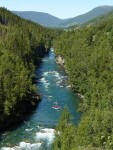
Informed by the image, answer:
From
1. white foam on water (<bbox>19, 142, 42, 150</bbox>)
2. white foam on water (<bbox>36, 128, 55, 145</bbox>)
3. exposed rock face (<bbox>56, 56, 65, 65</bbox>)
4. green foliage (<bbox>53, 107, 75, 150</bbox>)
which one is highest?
green foliage (<bbox>53, 107, 75, 150</bbox>)

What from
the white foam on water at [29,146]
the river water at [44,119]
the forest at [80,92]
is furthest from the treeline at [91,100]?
the white foam on water at [29,146]

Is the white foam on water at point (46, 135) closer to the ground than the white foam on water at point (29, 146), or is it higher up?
higher up

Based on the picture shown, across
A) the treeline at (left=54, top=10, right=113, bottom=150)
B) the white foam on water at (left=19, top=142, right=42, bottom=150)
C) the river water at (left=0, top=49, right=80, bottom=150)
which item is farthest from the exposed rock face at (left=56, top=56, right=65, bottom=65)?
the white foam on water at (left=19, top=142, right=42, bottom=150)

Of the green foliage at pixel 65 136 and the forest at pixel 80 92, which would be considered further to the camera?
the forest at pixel 80 92

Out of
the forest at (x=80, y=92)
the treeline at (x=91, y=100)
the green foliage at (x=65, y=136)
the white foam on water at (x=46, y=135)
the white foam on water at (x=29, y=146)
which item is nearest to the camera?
the treeline at (x=91, y=100)

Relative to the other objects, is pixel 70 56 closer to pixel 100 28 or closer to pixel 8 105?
pixel 100 28

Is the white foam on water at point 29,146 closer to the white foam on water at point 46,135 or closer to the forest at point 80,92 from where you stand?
the white foam on water at point 46,135

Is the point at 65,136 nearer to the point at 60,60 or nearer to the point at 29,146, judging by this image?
the point at 29,146

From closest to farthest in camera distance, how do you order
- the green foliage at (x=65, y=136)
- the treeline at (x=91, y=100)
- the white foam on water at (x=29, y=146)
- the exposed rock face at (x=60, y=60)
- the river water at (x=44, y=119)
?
the treeline at (x=91, y=100) < the green foliage at (x=65, y=136) < the white foam on water at (x=29, y=146) < the river water at (x=44, y=119) < the exposed rock face at (x=60, y=60)

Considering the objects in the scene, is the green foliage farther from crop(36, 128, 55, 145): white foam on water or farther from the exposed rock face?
the exposed rock face

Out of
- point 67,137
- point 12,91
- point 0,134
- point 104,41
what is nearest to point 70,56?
point 104,41
